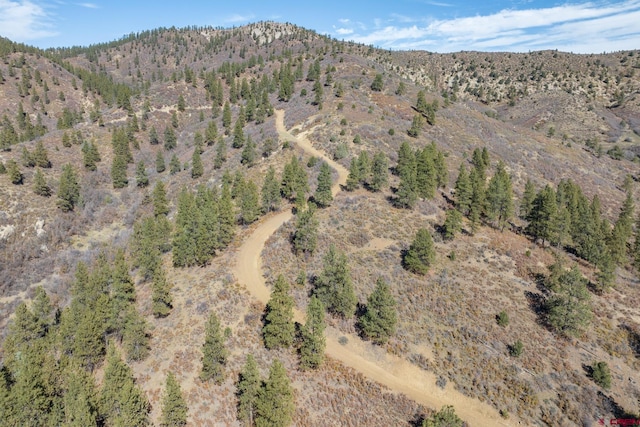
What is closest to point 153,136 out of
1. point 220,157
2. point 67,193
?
point 67,193

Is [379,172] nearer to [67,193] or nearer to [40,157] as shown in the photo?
[67,193]

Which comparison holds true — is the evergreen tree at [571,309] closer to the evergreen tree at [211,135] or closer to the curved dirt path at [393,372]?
the curved dirt path at [393,372]

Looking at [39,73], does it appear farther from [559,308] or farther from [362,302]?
[559,308]

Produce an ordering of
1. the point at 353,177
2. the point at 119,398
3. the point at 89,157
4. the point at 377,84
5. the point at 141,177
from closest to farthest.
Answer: the point at 119,398, the point at 353,177, the point at 141,177, the point at 89,157, the point at 377,84

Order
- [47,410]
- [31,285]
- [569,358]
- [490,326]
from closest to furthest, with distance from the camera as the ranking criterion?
1. [47,410]
2. [569,358]
3. [490,326]
4. [31,285]

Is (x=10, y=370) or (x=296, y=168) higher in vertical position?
(x=296, y=168)

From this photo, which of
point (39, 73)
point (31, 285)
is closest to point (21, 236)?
point (31, 285)

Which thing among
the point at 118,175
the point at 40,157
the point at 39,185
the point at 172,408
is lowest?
the point at 172,408

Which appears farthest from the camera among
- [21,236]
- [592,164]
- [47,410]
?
[592,164]

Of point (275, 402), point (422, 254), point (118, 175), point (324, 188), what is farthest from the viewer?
point (118, 175)
